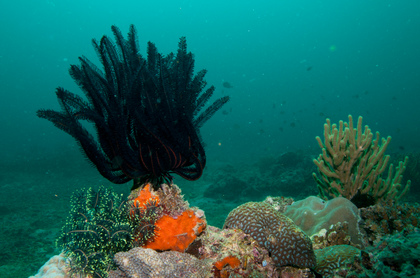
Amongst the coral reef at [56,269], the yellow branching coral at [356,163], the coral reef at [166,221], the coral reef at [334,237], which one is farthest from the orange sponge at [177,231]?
the yellow branching coral at [356,163]

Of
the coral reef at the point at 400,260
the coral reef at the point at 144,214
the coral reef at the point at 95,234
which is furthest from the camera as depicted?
the coral reef at the point at 144,214

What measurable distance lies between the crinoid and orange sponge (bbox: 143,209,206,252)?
0.62 metres

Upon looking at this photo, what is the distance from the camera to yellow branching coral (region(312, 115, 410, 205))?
561cm

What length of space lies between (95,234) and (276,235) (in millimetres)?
2373

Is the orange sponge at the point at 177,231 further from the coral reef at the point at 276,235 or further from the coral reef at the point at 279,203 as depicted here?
the coral reef at the point at 279,203

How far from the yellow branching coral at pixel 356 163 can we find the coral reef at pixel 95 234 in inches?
189

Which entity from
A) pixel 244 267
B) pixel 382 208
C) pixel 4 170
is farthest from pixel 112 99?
pixel 4 170

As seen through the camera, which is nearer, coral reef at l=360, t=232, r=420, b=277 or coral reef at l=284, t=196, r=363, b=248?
coral reef at l=360, t=232, r=420, b=277

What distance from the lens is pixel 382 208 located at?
4.19 metres

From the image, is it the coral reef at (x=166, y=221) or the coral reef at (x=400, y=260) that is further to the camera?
the coral reef at (x=166, y=221)

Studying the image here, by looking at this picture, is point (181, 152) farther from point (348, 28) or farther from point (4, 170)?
point (348, 28)

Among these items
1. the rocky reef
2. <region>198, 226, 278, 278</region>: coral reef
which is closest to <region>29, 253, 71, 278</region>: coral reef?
the rocky reef

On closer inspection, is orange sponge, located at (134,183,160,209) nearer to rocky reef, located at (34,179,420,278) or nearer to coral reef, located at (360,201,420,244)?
rocky reef, located at (34,179,420,278)

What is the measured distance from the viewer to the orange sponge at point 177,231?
9.38ft
